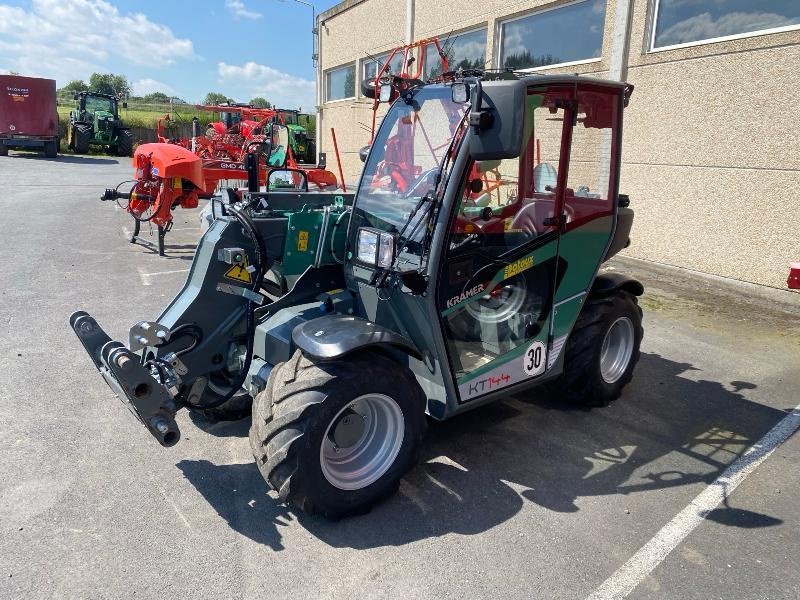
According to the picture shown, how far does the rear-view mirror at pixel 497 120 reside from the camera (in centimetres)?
281

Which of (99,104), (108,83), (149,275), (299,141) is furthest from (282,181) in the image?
(108,83)

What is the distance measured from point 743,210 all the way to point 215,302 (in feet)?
23.7

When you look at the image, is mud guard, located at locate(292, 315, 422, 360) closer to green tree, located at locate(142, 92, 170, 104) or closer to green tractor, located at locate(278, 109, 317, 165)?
green tractor, located at locate(278, 109, 317, 165)

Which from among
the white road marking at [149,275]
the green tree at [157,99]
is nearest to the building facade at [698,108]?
the white road marking at [149,275]

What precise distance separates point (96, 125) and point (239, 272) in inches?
1143

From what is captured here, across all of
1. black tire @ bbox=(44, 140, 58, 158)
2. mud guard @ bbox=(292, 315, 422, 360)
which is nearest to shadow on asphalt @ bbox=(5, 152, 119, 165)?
black tire @ bbox=(44, 140, 58, 158)

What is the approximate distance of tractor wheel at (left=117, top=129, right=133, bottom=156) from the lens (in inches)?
1136

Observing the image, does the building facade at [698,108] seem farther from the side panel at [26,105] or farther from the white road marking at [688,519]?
the side panel at [26,105]

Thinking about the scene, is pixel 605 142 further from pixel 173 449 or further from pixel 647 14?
pixel 647 14

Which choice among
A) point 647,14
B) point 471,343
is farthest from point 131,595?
point 647,14

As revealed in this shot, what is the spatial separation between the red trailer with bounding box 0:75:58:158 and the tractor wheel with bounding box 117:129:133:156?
2.98 meters

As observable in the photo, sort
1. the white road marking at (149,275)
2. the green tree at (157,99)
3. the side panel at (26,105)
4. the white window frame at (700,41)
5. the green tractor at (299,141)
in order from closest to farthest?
the white window frame at (700,41) < the white road marking at (149,275) < the green tractor at (299,141) < the side panel at (26,105) < the green tree at (157,99)

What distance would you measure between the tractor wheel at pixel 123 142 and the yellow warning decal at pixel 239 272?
95.4 ft

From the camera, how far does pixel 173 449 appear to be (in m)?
3.79
